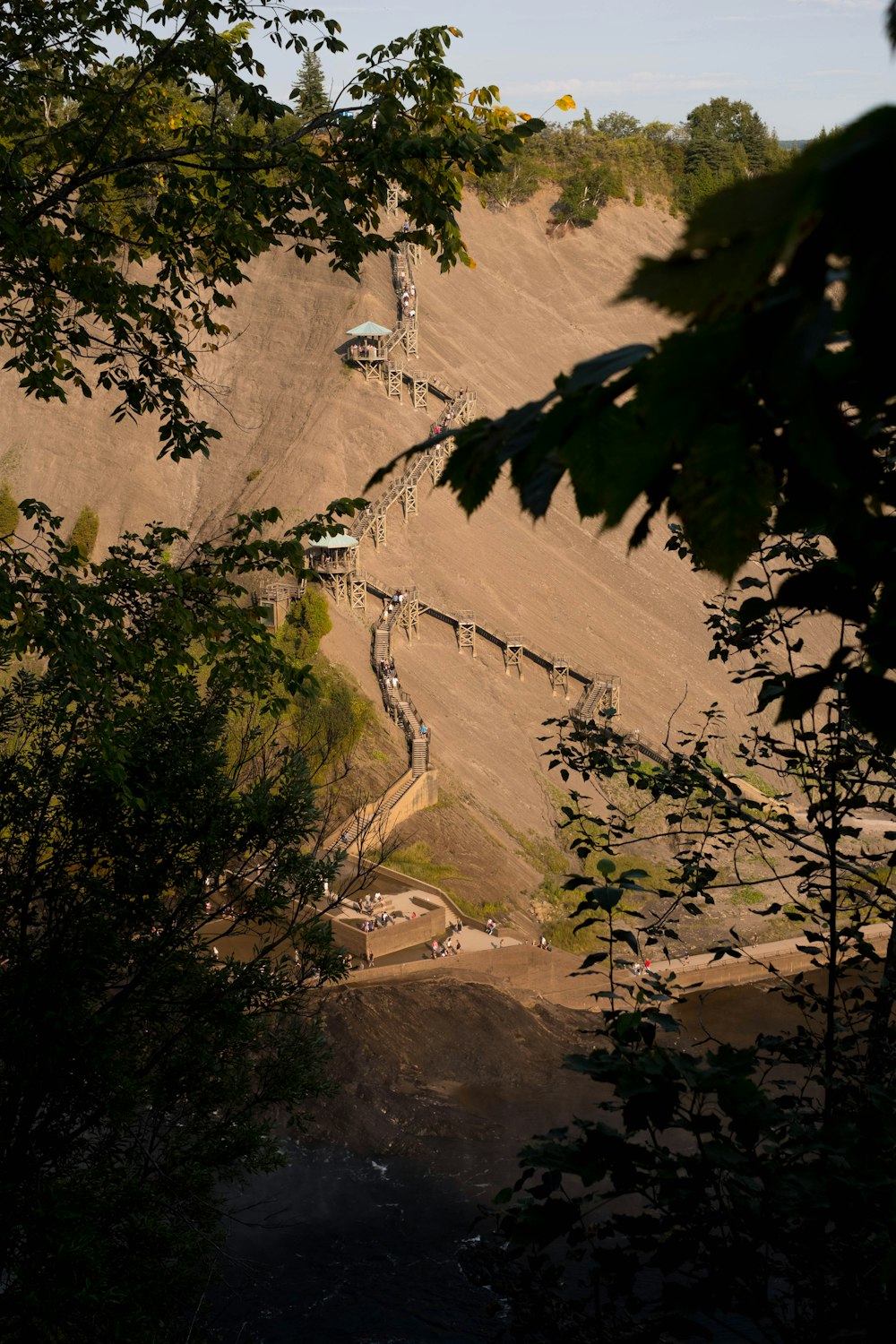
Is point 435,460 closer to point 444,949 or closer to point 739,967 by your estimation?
point 444,949

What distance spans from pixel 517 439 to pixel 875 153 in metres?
0.69

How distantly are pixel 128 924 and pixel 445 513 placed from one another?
39750 mm

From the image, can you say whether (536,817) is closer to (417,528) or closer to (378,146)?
(417,528)

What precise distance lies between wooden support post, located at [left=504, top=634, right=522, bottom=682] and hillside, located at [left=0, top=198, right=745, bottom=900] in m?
0.31

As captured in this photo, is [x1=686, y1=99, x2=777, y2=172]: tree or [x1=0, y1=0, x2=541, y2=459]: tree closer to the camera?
[x1=0, y1=0, x2=541, y2=459]: tree

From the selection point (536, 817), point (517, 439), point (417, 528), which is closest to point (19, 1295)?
point (517, 439)

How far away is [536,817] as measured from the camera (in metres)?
38.8

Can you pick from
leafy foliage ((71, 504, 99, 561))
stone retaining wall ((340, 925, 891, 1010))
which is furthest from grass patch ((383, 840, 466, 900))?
leafy foliage ((71, 504, 99, 561))

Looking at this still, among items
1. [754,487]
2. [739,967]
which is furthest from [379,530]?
[754,487]

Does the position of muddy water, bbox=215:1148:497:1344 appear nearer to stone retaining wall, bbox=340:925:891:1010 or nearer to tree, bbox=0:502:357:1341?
stone retaining wall, bbox=340:925:891:1010

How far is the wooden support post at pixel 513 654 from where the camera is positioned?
4260 centimetres

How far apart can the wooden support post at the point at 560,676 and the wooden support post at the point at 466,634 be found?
2972mm

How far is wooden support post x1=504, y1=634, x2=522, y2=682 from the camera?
1677 inches

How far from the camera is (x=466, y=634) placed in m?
42.5
